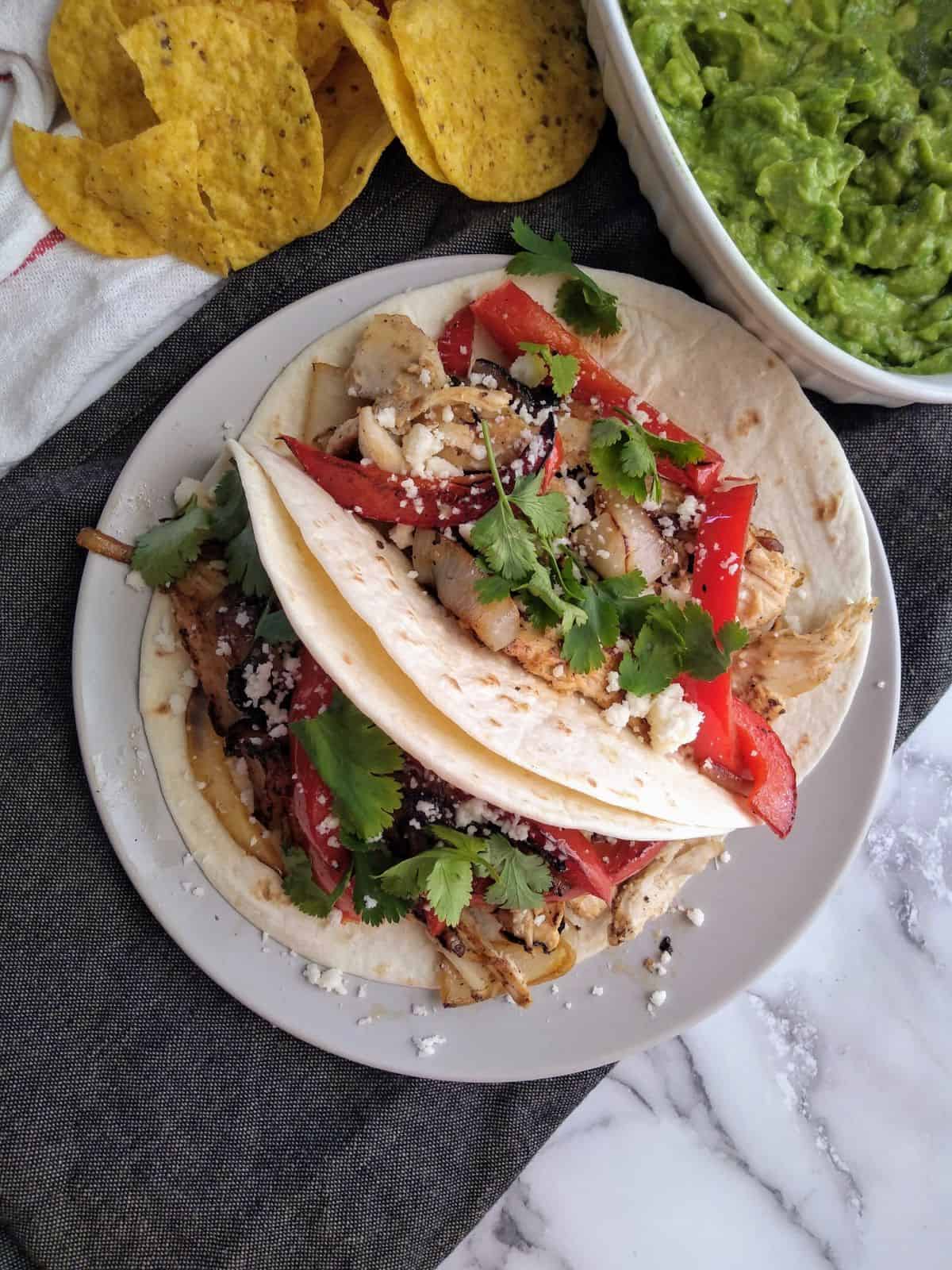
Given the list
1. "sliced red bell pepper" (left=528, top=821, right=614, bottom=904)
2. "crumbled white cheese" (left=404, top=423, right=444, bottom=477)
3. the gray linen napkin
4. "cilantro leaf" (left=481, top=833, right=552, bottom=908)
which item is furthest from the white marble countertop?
"crumbled white cheese" (left=404, top=423, right=444, bottom=477)

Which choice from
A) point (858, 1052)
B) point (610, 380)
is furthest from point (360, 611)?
point (858, 1052)

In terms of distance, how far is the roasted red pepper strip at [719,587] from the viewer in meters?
2.14

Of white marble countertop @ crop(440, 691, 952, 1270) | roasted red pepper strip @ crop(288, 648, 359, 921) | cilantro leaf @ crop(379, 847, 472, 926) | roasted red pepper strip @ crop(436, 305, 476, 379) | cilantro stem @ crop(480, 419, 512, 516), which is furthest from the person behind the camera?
white marble countertop @ crop(440, 691, 952, 1270)

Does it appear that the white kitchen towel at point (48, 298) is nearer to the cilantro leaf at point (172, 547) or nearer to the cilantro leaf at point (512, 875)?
the cilantro leaf at point (172, 547)

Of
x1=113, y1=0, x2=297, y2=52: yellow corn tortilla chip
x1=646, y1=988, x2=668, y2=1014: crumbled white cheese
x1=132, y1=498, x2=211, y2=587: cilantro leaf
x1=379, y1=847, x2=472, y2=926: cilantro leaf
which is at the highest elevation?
x1=113, y1=0, x2=297, y2=52: yellow corn tortilla chip

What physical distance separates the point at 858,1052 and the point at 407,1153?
1304mm

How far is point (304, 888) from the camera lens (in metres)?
2.31

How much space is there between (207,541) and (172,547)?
79 mm

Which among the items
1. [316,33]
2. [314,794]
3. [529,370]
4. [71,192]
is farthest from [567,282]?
[314,794]

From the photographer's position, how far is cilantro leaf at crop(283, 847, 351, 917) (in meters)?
2.30

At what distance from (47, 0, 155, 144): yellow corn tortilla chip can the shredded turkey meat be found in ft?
6.49

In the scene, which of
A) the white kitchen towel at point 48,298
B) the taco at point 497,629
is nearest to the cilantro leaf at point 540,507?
the taco at point 497,629

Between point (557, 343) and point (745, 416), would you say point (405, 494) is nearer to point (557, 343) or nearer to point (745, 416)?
point (557, 343)

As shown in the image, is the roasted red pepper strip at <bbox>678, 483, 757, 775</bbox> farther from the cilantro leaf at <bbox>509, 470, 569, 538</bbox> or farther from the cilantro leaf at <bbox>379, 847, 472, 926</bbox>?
the cilantro leaf at <bbox>379, 847, 472, 926</bbox>
